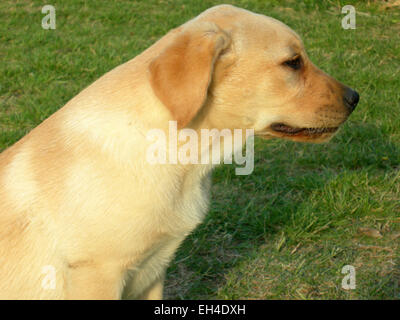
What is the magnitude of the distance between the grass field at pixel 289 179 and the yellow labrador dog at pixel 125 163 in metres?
0.96

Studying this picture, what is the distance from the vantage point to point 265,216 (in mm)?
3723

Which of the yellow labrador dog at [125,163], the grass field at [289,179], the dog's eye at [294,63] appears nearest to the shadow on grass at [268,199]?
the grass field at [289,179]

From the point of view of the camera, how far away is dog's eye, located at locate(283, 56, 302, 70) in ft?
8.54

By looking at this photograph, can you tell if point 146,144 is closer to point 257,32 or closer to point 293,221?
point 257,32

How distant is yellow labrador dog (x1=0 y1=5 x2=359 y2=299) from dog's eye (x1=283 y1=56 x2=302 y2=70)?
1cm

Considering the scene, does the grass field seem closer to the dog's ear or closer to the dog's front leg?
the dog's front leg

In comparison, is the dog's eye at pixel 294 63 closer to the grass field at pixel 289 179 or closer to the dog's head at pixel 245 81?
the dog's head at pixel 245 81

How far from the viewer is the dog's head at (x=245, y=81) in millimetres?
2193

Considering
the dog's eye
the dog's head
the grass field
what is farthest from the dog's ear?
the grass field

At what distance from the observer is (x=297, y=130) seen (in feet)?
8.95

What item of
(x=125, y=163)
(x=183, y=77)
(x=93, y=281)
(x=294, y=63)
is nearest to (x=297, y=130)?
(x=294, y=63)

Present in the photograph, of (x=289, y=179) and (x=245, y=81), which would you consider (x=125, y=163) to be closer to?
(x=245, y=81)

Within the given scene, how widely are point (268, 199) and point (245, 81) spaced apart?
1.64m
